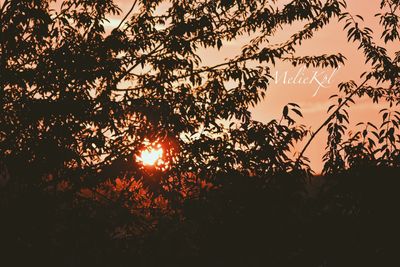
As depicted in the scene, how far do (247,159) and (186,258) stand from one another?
1.85m

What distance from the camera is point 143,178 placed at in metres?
9.39

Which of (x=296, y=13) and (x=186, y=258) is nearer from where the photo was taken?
(x=186, y=258)

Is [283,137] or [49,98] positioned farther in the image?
[49,98]

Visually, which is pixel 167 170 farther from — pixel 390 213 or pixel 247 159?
pixel 390 213

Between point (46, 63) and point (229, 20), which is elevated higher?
point (229, 20)

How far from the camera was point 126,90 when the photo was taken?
1102 cm

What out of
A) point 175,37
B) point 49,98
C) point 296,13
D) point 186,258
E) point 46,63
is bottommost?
point 186,258

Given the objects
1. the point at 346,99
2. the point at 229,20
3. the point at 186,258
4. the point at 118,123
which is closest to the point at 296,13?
the point at 229,20

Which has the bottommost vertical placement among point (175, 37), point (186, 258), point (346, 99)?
point (186, 258)

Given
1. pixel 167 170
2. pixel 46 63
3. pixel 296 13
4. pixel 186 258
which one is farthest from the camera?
pixel 296 13

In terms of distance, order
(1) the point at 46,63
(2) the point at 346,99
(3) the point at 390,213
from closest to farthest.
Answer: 1. (3) the point at 390,213
2. (2) the point at 346,99
3. (1) the point at 46,63

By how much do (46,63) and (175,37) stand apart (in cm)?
246

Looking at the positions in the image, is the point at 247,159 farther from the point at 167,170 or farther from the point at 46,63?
the point at 46,63

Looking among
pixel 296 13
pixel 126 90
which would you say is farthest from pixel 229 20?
pixel 126 90
